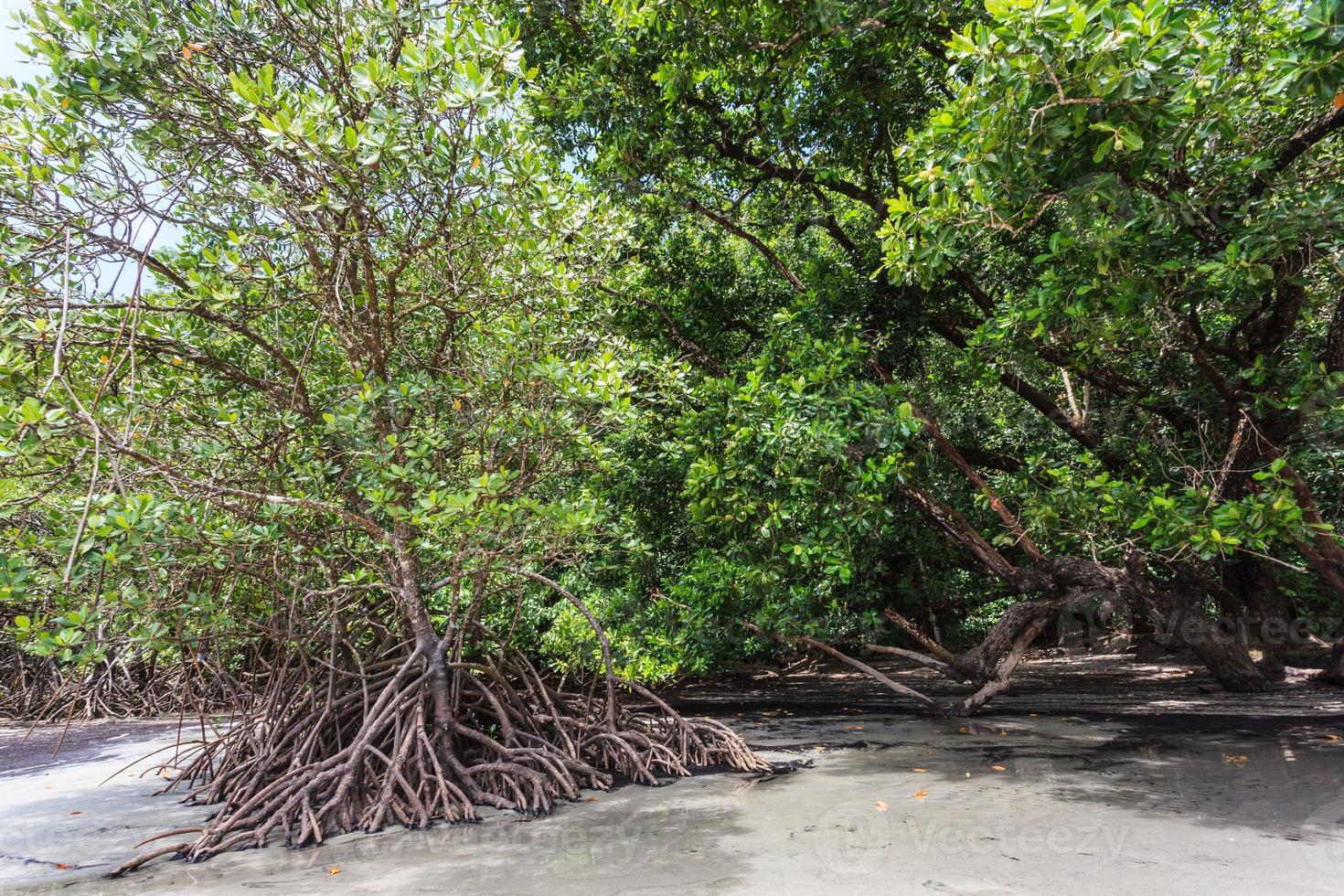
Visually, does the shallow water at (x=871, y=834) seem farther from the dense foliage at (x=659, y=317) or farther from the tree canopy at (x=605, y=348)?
the dense foliage at (x=659, y=317)

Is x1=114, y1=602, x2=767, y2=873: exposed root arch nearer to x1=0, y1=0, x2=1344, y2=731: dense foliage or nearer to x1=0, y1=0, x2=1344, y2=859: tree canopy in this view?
x1=0, y1=0, x2=1344, y2=859: tree canopy

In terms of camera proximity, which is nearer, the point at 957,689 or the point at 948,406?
the point at 948,406

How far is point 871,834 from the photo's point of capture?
477 centimetres

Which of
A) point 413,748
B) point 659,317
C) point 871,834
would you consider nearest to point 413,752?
point 413,748

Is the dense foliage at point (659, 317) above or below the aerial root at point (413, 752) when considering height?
above

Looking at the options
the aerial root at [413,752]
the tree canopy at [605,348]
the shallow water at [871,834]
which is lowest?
the shallow water at [871,834]

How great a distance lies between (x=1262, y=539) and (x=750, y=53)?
17.8ft

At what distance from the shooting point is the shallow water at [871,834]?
13.3 ft

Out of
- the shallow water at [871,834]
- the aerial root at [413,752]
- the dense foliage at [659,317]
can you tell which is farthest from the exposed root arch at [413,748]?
the dense foliage at [659,317]

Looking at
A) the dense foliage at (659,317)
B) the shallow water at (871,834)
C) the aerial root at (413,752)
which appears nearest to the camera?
the shallow water at (871,834)

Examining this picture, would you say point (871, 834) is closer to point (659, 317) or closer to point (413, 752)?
point (413, 752)

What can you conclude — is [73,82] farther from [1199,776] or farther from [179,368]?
[1199,776]

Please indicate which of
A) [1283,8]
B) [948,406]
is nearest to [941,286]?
[948,406]

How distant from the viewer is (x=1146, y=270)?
A: 211 inches
